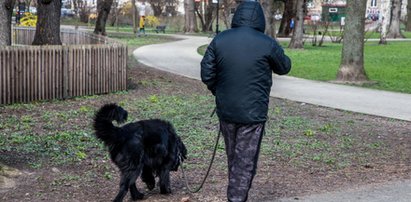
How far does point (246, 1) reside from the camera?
545 centimetres

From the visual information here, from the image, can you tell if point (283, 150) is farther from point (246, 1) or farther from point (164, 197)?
point (246, 1)

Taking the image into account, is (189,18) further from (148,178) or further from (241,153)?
(241,153)

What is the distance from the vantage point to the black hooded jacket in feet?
17.8

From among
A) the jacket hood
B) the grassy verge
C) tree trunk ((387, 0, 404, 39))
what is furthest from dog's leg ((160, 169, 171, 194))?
tree trunk ((387, 0, 404, 39))

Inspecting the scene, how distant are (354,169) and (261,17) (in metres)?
3.11

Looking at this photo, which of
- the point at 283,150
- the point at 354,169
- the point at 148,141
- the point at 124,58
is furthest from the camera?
the point at 124,58

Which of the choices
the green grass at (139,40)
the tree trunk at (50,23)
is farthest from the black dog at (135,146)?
the green grass at (139,40)

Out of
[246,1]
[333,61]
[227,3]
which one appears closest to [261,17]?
[246,1]

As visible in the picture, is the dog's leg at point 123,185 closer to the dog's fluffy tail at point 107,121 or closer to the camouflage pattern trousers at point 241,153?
the dog's fluffy tail at point 107,121

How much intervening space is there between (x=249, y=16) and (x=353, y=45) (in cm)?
1300

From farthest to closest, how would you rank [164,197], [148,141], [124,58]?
[124,58]
[164,197]
[148,141]

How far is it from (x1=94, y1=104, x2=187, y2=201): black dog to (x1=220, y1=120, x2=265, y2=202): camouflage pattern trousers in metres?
0.72

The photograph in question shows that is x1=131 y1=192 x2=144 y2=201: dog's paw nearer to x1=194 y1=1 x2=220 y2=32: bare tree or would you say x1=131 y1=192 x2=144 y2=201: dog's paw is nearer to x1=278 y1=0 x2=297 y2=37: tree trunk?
x1=278 y1=0 x2=297 y2=37: tree trunk

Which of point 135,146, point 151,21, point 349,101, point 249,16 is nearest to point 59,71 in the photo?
point 349,101
